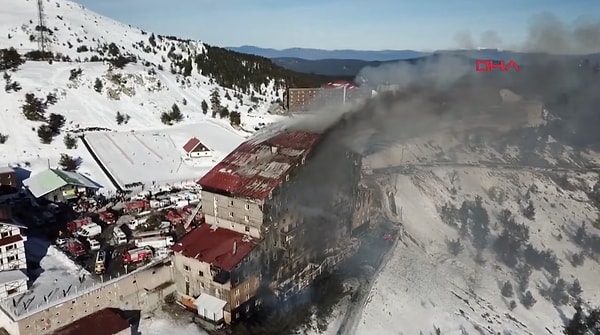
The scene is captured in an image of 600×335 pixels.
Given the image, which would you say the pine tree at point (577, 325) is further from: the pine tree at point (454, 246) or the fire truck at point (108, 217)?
the fire truck at point (108, 217)

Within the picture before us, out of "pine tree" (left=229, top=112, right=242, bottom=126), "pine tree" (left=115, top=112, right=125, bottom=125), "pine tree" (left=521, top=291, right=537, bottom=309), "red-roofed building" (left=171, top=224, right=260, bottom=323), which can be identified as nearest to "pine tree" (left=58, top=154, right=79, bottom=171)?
"pine tree" (left=115, top=112, right=125, bottom=125)

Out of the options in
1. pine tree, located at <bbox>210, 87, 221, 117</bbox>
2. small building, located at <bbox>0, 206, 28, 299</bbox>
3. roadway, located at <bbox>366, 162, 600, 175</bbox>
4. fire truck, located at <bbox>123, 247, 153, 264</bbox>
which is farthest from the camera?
pine tree, located at <bbox>210, 87, 221, 117</bbox>

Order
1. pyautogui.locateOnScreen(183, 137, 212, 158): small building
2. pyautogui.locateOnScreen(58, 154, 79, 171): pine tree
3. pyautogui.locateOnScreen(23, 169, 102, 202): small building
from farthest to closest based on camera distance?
1. pyautogui.locateOnScreen(183, 137, 212, 158): small building
2. pyautogui.locateOnScreen(58, 154, 79, 171): pine tree
3. pyautogui.locateOnScreen(23, 169, 102, 202): small building

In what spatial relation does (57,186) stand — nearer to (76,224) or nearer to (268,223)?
(76,224)

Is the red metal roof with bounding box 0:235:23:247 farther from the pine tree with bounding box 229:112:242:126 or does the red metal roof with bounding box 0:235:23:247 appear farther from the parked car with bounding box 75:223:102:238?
the pine tree with bounding box 229:112:242:126

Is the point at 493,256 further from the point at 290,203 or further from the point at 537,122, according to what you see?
the point at 537,122

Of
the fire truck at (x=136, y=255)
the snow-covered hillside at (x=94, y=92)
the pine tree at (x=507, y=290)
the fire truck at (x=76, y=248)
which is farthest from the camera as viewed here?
the snow-covered hillside at (x=94, y=92)

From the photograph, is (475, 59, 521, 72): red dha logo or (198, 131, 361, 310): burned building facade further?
(475, 59, 521, 72): red dha logo

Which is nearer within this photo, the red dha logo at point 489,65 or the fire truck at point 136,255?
the fire truck at point 136,255

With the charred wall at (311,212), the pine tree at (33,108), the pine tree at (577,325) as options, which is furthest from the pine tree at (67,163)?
the pine tree at (577,325)
